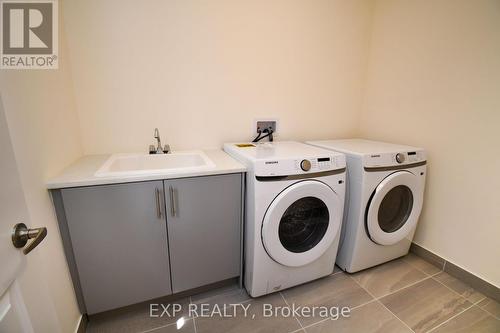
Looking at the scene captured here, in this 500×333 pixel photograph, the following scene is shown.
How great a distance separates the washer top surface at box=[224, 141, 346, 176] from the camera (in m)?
1.28

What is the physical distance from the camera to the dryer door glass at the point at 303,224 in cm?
146

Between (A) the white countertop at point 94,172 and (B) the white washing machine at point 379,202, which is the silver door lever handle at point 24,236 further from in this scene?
(B) the white washing machine at point 379,202

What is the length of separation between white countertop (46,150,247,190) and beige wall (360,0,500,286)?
1482 mm

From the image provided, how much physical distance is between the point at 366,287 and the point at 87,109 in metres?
2.20

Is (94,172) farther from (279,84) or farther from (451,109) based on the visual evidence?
(451,109)

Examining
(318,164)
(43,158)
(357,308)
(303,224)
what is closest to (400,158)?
(318,164)

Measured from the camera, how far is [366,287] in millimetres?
1635

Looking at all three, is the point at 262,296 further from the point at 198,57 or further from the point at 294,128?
the point at 198,57

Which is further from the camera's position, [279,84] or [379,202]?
[279,84]

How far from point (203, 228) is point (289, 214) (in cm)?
53

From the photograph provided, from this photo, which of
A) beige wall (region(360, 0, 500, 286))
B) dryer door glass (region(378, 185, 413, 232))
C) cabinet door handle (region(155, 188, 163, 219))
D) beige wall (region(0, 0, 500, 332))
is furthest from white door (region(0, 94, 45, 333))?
beige wall (region(360, 0, 500, 286))

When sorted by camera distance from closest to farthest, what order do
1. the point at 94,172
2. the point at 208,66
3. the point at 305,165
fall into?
1. the point at 94,172
2. the point at 305,165
3. the point at 208,66

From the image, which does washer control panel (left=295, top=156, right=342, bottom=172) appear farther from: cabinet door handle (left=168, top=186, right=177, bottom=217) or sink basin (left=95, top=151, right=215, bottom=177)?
cabinet door handle (left=168, top=186, right=177, bottom=217)

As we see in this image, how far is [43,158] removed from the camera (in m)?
1.04
